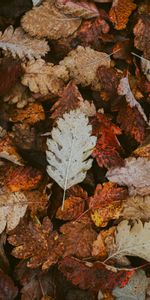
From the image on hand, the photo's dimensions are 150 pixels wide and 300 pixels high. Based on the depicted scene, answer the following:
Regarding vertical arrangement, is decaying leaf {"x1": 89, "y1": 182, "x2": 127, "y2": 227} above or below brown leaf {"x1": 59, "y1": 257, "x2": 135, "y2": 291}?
above

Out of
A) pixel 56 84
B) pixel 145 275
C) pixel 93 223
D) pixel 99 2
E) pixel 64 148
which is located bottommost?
pixel 145 275

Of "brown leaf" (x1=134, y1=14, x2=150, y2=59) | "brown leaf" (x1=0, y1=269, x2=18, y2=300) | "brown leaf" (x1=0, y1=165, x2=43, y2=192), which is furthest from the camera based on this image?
"brown leaf" (x1=134, y1=14, x2=150, y2=59)

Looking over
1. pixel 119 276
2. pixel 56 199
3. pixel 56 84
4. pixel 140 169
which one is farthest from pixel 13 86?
pixel 119 276

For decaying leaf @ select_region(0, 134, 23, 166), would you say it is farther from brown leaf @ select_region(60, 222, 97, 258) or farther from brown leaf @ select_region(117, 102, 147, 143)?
brown leaf @ select_region(117, 102, 147, 143)

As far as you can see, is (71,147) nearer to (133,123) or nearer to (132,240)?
(133,123)

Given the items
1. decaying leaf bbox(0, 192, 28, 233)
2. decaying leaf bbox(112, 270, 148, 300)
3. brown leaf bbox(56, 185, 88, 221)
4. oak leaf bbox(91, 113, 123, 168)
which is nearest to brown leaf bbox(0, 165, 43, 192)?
decaying leaf bbox(0, 192, 28, 233)

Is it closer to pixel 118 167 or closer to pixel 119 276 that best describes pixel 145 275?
pixel 119 276

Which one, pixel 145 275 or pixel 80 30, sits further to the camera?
pixel 80 30
